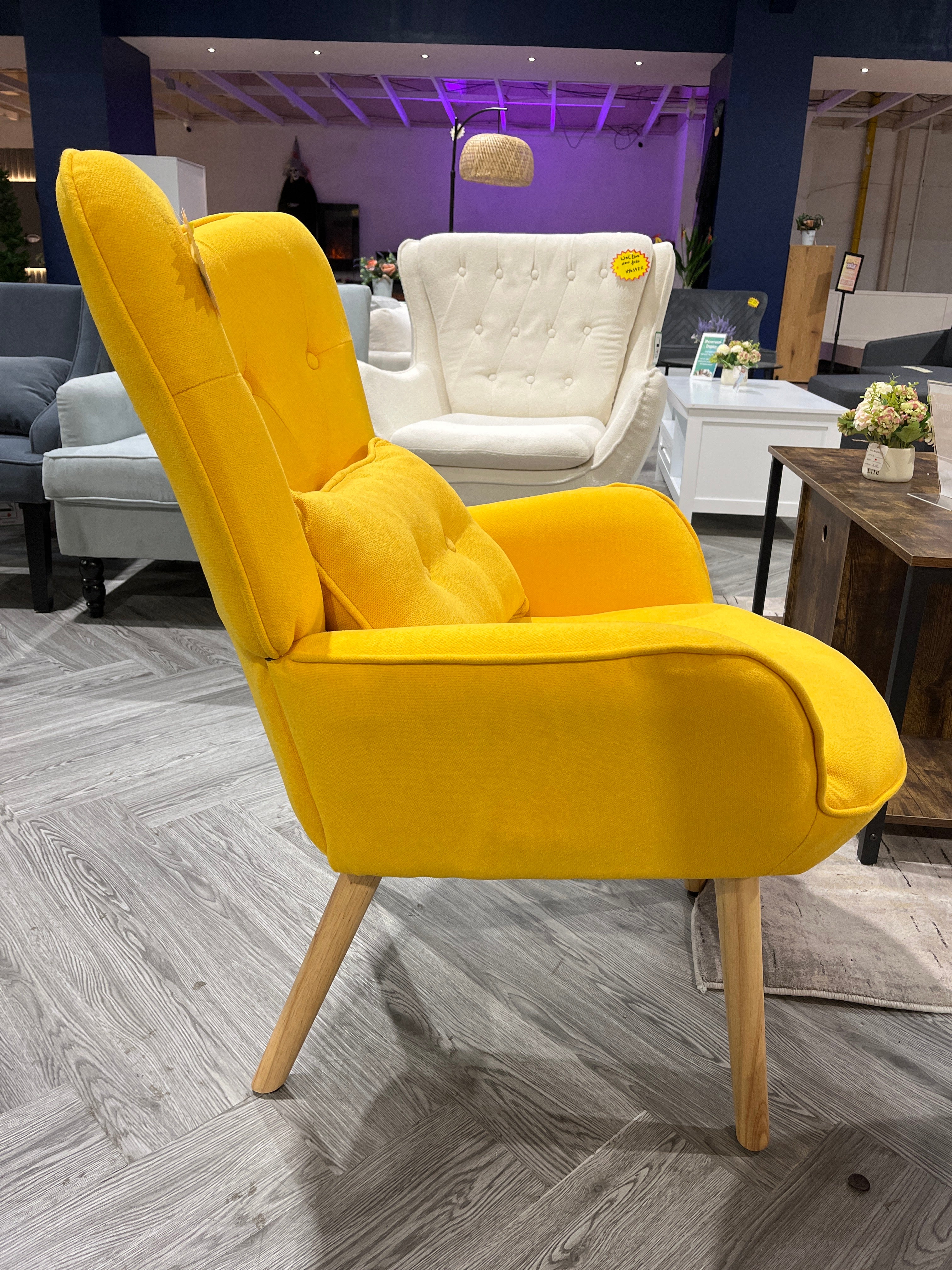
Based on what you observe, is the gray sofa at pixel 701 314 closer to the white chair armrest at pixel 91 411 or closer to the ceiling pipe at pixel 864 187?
the white chair armrest at pixel 91 411

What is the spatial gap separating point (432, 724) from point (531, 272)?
8.27 ft

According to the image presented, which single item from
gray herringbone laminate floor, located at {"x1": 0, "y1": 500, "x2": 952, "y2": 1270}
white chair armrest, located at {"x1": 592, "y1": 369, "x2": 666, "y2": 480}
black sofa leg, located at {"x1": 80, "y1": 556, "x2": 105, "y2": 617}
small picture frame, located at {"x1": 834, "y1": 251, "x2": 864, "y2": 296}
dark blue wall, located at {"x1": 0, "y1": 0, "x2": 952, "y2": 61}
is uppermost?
dark blue wall, located at {"x1": 0, "y1": 0, "x2": 952, "y2": 61}

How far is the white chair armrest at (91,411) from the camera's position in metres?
2.61

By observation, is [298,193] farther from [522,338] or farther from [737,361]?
[522,338]

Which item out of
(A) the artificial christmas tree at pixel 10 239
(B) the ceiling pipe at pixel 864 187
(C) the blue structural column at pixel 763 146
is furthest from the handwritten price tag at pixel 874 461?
(B) the ceiling pipe at pixel 864 187

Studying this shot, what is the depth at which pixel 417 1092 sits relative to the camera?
1175 mm

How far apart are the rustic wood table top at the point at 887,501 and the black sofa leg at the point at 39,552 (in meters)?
2.07

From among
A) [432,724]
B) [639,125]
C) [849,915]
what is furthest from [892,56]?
[432,724]

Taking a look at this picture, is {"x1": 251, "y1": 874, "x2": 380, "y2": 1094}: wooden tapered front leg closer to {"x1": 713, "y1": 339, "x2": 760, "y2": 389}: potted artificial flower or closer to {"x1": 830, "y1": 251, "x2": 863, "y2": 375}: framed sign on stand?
{"x1": 713, "y1": 339, "x2": 760, "y2": 389}: potted artificial flower

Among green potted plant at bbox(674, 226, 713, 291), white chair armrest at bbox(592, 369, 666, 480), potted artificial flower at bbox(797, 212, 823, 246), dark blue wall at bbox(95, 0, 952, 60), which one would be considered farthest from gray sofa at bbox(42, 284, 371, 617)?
potted artificial flower at bbox(797, 212, 823, 246)

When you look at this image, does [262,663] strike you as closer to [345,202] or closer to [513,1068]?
[513,1068]

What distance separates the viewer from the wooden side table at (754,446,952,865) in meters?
1.56

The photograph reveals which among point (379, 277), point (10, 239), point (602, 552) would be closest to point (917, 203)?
point (379, 277)

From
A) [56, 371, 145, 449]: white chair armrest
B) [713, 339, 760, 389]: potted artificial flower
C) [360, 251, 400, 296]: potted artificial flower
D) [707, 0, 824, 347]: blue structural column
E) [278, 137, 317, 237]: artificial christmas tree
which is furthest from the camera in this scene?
[278, 137, 317, 237]: artificial christmas tree
